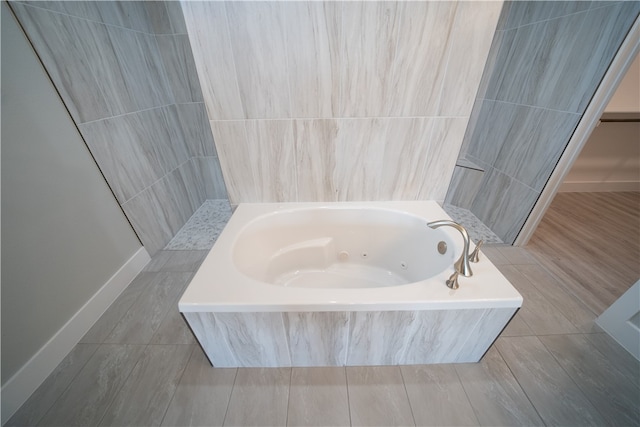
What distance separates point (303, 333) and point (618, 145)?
12.1 ft

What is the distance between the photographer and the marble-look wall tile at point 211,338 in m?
0.90

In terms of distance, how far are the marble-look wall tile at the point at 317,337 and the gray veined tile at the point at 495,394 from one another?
0.57m

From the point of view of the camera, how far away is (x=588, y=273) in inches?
61.8

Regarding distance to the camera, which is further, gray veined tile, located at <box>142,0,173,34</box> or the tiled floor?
gray veined tile, located at <box>142,0,173,34</box>

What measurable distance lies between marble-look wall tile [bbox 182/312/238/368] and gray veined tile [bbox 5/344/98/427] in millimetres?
664

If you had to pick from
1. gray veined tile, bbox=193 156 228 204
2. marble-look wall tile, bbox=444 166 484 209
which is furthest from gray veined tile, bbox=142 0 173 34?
marble-look wall tile, bbox=444 166 484 209

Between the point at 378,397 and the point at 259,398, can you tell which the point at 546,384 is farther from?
the point at 259,398

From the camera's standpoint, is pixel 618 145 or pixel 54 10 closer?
pixel 54 10

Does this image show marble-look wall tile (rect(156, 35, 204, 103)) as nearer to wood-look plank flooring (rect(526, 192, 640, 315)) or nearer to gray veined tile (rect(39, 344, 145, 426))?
gray veined tile (rect(39, 344, 145, 426))

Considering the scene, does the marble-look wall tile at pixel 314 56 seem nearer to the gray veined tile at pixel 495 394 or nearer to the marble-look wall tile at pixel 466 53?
the marble-look wall tile at pixel 466 53

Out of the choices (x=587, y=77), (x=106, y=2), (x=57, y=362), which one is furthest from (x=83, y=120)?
(x=587, y=77)

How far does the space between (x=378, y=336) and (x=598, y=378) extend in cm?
104

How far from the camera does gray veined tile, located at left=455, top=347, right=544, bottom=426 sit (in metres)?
0.93

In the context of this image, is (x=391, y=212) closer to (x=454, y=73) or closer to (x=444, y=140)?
(x=444, y=140)
